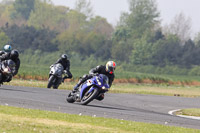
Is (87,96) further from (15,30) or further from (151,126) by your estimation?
(15,30)

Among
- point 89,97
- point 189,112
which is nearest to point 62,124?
point 89,97

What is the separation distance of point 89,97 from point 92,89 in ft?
1.12

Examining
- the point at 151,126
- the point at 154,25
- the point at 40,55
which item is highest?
the point at 154,25

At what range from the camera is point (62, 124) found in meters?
12.3

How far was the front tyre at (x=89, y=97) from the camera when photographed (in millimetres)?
17859

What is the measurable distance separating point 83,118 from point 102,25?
4046 inches

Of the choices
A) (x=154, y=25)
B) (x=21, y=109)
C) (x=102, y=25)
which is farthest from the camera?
(x=102, y=25)

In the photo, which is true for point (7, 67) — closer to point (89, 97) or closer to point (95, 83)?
point (89, 97)

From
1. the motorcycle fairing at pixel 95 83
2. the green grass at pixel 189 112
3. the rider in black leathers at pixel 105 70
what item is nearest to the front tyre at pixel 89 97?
the motorcycle fairing at pixel 95 83

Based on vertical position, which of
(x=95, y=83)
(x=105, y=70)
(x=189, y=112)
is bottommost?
(x=189, y=112)

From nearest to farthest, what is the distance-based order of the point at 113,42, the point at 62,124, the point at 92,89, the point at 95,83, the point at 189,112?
the point at 62,124, the point at 95,83, the point at 92,89, the point at 189,112, the point at 113,42

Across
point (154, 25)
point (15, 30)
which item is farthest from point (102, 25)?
point (15, 30)

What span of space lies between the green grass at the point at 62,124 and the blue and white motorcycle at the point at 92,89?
3.55m

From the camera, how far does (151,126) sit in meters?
13.6
